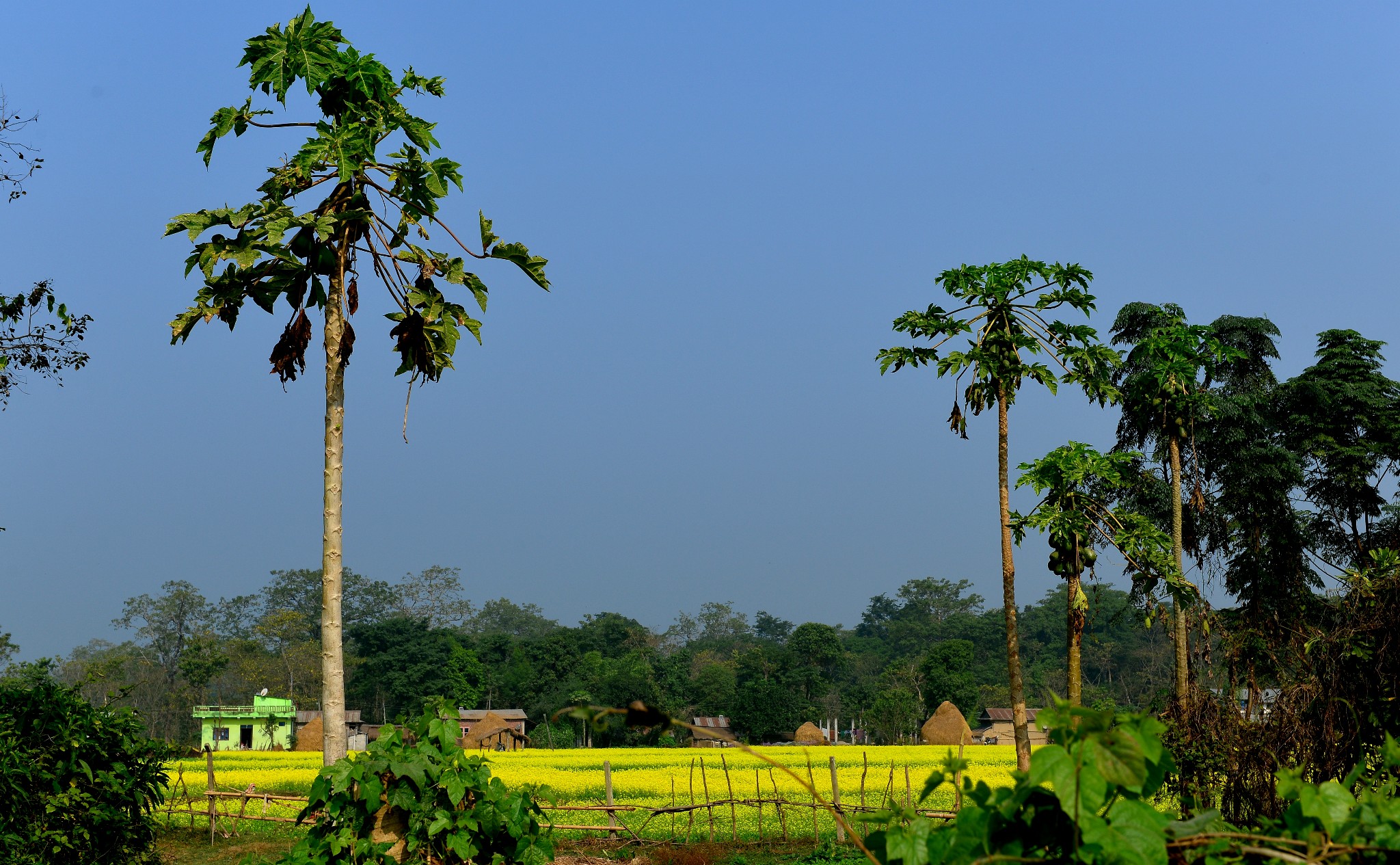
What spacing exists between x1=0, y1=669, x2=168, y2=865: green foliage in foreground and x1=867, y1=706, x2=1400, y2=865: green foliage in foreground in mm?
10115

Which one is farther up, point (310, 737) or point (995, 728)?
point (310, 737)

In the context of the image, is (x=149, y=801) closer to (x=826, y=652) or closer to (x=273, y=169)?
(x=273, y=169)

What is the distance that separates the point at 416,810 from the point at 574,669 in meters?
62.2

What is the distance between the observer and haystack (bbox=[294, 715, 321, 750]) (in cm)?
4885

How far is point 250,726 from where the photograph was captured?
53.1 metres

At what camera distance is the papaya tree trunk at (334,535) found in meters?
8.79

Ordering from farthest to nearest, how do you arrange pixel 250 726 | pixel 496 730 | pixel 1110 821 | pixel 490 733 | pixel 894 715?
pixel 894 715 → pixel 250 726 → pixel 496 730 → pixel 490 733 → pixel 1110 821

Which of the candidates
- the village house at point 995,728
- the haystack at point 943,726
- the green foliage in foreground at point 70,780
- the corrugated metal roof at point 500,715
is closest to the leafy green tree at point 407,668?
the corrugated metal roof at point 500,715

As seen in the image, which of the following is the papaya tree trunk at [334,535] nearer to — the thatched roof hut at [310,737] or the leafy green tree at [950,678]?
the thatched roof hut at [310,737]

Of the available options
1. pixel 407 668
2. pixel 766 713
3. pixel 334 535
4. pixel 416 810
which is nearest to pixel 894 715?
pixel 766 713

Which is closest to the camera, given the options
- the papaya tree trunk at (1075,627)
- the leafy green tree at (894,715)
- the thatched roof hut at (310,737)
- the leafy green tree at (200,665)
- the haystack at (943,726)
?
the papaya tree trunk at (1075,627)

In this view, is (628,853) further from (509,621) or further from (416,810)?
(509,621)

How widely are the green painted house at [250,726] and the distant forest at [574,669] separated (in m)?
5.08

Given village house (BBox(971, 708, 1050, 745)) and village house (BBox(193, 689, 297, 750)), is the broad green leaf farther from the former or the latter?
village house (BBox(971, 708, 1050, 745))
